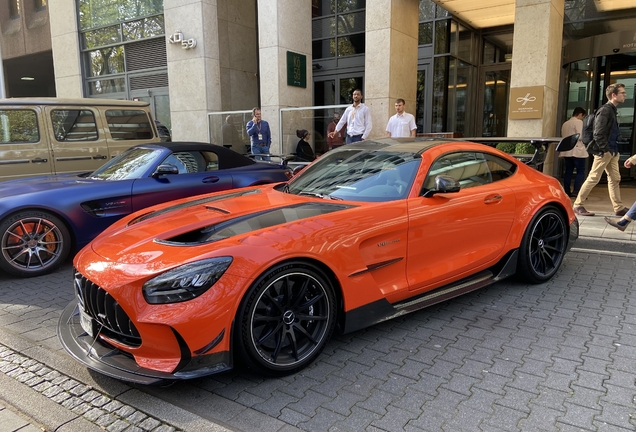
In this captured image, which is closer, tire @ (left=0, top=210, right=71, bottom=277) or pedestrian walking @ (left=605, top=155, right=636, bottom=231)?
tire @ (left=0, top=210, right=71, bottom=277)

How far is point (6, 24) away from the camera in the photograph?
20.3 m

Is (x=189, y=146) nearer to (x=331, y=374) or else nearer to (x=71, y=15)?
(x=331, y=374)

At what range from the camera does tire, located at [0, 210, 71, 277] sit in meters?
5.06

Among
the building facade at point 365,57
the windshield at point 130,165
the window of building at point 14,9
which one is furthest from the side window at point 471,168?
the window of building at point 14,9

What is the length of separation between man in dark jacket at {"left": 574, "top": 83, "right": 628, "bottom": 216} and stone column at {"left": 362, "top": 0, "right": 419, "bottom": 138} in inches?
161

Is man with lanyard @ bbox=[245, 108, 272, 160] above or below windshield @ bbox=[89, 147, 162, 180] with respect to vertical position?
above

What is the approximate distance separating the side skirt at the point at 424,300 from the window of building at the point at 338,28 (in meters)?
11.3

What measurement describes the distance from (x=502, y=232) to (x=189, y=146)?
4125 millimetres

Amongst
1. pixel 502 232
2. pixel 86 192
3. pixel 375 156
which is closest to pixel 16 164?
pixel 86 192

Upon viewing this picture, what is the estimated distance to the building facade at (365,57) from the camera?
9938 mm

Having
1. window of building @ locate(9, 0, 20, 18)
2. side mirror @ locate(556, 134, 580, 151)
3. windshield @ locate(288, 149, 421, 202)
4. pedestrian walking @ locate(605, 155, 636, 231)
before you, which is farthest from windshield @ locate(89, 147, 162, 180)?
window of building @ locate(9, 0, 20, 18)

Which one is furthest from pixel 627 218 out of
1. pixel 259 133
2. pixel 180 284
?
pixel 259 133

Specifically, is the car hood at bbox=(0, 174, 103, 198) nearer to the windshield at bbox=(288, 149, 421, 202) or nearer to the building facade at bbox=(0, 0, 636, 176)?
the windshield at bbox=(288, 149, 421, 202)

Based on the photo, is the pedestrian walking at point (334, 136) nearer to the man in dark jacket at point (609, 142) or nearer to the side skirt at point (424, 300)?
the man in dark jacket at point (609, 142)
